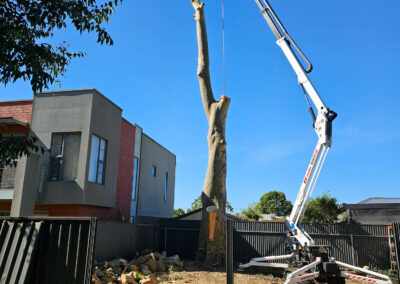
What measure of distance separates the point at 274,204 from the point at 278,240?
191 ft

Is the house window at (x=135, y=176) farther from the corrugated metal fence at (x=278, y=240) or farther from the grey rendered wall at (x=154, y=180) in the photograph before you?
the corrugated metal fence at (x=278, y=240)

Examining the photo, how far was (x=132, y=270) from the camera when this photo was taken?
10.9 metres

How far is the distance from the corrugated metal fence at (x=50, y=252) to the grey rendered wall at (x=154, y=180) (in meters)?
13.9

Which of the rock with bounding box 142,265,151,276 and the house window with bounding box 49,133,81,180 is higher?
the house window with bounding box 49,133,81,180

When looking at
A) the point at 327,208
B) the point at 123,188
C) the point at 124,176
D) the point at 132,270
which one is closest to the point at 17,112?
the point at 124,176

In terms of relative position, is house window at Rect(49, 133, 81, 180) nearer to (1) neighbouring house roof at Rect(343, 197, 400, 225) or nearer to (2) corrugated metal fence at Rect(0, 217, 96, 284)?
(2) corrugated metal fence at Rect(0, 217, 96, 284)

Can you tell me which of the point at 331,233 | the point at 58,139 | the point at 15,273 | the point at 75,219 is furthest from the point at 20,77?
the point at 331,233

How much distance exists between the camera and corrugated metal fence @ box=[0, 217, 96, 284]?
5.20 meters

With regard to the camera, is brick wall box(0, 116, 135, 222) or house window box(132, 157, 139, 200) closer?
brick wall box(0, 116, 135, 222)

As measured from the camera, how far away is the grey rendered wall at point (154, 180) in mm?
19925

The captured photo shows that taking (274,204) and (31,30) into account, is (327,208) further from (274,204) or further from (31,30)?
(274,204)

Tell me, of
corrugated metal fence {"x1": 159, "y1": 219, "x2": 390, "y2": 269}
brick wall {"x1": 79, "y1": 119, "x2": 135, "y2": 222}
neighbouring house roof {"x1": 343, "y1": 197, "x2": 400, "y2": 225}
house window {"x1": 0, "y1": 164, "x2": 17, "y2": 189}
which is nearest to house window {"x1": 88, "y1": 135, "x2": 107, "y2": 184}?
brick wall {"x1": 79, "y1": 119, "x2": 135, "y2": 222}

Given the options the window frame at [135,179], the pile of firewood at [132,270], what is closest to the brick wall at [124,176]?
the window frame at [135,179]

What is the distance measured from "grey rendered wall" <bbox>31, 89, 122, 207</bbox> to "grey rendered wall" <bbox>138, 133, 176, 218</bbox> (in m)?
4.91
